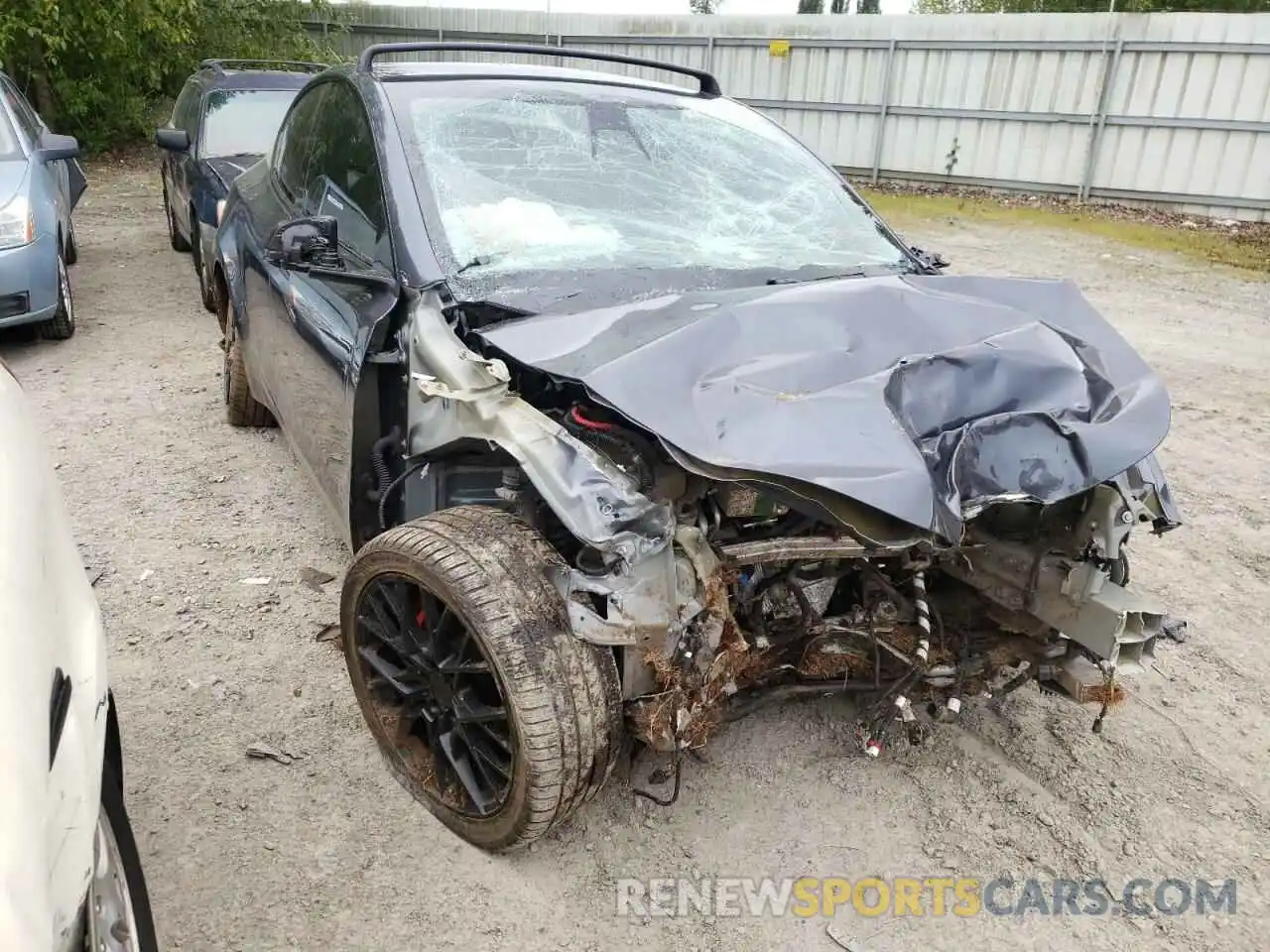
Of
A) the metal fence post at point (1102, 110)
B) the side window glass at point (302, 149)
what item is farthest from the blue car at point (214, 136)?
the metal fence post at point (1102, 110)

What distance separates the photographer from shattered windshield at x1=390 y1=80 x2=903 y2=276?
9.53 feet

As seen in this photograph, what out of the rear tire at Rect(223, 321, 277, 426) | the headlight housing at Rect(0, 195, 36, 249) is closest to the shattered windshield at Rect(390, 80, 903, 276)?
the rear tire at Rect(223, 321, 277, 426)

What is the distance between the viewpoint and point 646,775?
271 cm

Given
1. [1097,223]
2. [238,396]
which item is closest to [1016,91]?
[1097,223]

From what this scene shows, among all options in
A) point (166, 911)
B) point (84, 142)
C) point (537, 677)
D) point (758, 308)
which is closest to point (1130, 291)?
point (758, 308)

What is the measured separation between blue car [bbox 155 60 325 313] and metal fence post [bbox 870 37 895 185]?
28.9 ft

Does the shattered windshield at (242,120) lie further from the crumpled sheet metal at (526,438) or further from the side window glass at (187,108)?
the crumpled sheet metal at (526,438)

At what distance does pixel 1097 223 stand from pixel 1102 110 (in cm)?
168

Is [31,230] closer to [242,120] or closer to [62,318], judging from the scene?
[62,318]

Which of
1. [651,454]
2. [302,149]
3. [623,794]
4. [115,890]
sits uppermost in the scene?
[302,149]

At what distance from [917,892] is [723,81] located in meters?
14.4

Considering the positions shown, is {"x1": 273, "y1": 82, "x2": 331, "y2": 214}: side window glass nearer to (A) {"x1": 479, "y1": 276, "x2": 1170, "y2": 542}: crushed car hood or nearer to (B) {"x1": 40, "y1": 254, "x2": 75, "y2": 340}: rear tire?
(A) {"x1": 479, "y1": 276, "x2": 1170, "y2": 542}: crushed car hood

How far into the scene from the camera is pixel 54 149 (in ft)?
20.8

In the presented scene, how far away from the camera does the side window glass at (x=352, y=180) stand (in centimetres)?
293
